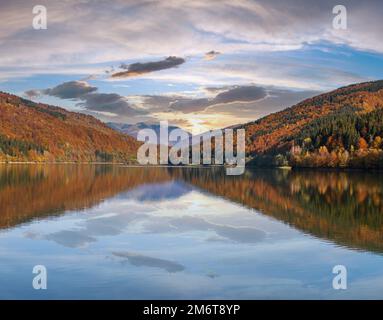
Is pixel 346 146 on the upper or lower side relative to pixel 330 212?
upper

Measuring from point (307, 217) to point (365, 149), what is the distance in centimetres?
9623

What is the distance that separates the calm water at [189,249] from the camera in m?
18.6

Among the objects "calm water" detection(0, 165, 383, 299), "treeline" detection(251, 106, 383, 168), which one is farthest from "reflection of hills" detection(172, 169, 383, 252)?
"treeline" detection(251, 106, 383, 168)

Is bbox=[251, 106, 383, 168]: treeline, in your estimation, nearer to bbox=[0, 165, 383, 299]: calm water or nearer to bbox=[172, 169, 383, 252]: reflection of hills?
bbox=[172, 169, 383, 252]: reflection of hills

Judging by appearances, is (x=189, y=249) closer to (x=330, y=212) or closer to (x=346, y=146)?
(x=330, y=212)

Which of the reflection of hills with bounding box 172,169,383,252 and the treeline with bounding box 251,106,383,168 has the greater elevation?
the treeline with bounding box 251,106,383,168

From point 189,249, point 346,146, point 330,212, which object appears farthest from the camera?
point 346,146

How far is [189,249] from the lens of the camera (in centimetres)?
2627

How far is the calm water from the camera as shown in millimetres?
18641

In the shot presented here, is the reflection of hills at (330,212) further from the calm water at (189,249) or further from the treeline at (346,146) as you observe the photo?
the treeline at (346,146)

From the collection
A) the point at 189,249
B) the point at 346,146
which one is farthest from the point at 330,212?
the point at 346,146
